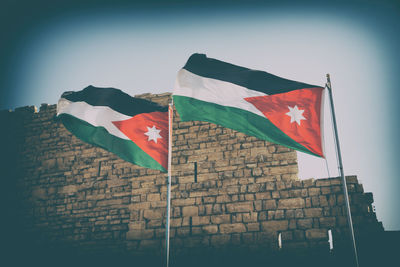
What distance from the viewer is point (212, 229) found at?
6625mm

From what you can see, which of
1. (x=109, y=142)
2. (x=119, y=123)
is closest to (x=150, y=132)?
(x=119, y=123)

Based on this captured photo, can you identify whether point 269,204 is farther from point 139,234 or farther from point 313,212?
point 139,234

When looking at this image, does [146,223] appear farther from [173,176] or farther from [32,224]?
[32,224]

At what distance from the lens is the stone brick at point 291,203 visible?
21.0ft

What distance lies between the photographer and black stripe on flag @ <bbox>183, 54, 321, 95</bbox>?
15.1 ft

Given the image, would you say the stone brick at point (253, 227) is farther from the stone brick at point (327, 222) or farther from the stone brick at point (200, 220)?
the stone brick at point (327, 222)

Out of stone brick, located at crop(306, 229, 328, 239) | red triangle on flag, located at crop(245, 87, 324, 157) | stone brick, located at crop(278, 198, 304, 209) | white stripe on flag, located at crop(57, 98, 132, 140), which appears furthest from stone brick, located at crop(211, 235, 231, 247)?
red triangle on flag, located at crop(245, 87, 324, 157)

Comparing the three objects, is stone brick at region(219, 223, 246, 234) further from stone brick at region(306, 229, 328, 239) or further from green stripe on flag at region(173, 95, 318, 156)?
green stripe on flag at region(173, 95, 318, 156)

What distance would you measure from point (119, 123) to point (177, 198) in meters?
2.66

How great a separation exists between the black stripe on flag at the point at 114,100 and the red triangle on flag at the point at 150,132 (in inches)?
5.4

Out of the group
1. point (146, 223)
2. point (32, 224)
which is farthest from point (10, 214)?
point (146, 223)

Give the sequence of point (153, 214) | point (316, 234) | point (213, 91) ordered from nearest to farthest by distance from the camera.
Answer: point (213, 91) → point (316, 234) → point (153, 214)

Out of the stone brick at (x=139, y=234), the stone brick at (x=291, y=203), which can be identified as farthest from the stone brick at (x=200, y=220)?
the stone brick at (x=291, y=203)

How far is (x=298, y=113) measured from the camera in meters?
4.34
